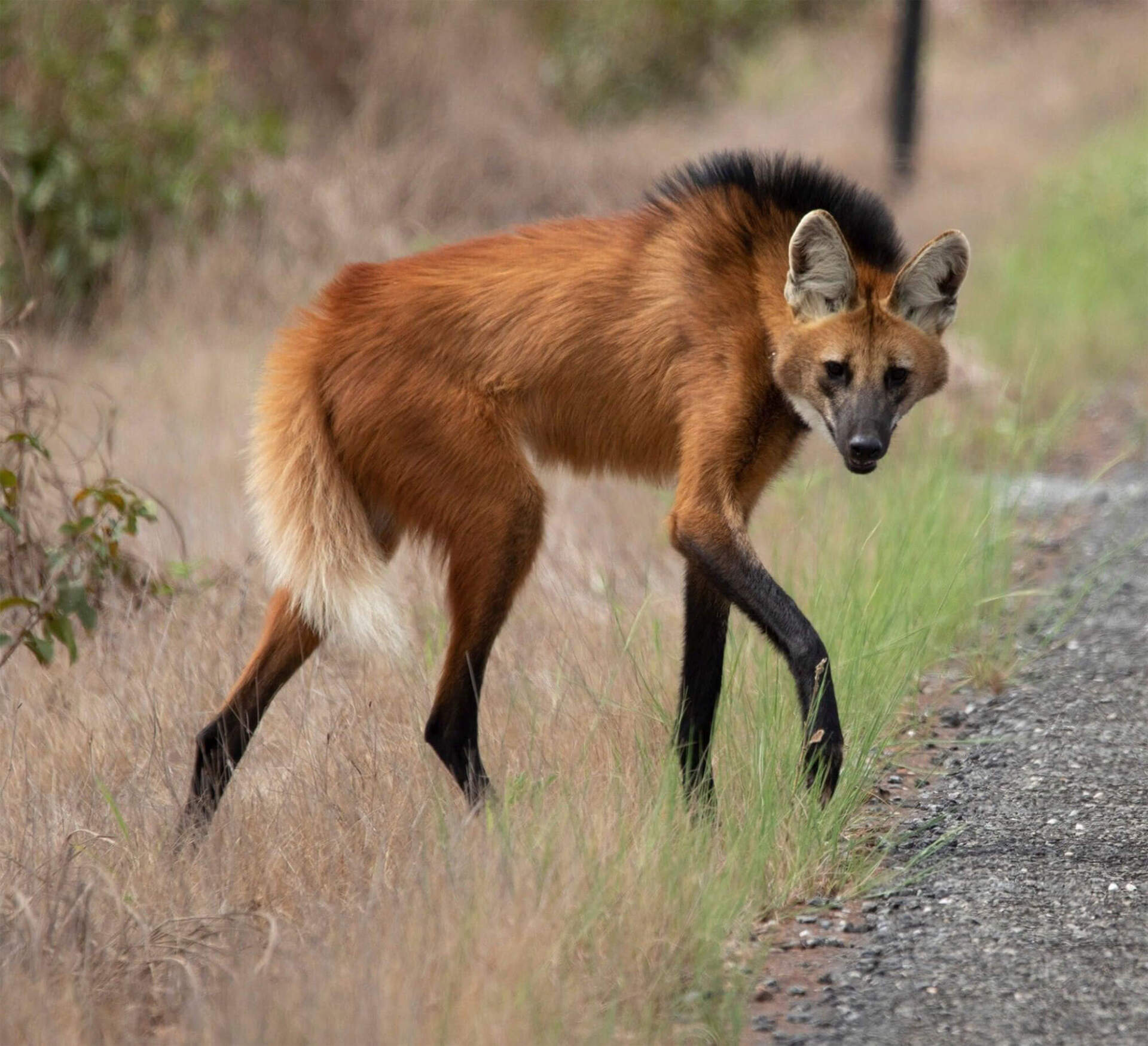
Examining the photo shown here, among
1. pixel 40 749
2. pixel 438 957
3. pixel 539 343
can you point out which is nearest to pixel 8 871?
pixel 40 749

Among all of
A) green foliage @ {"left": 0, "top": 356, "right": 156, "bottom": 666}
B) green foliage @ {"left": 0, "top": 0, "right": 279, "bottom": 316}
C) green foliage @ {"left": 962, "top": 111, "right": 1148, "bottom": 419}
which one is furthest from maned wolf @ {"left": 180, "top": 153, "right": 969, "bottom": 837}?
green foliage @ {"left": 0, "top": 0, "right": 279, "bottom": 316}

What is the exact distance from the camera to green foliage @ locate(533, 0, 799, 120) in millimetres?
14695

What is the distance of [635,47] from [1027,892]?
1365cm

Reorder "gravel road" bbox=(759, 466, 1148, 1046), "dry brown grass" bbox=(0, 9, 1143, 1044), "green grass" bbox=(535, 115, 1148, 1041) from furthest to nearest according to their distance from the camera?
1. "green grass" bbox=(535, 115, 1148, 1041)
2. "gravel road" bbox=(759, 466, 1148, 1046)
3. "dry brown grass" bbox=(0, 9, 1143, 1044)

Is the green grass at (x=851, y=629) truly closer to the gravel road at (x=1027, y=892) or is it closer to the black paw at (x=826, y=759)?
the black paw at (x=826, y=759)

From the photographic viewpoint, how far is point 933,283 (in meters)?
3.26

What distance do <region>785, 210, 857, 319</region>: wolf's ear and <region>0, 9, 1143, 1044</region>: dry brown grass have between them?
0.73 meters

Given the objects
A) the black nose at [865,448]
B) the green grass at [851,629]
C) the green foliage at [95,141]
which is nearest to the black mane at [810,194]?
the black nose at [865,448]

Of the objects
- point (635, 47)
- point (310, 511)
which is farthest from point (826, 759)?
point (635, 47)

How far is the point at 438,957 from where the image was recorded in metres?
2.29

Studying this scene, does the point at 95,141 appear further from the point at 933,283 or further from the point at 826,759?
the point at 826,759

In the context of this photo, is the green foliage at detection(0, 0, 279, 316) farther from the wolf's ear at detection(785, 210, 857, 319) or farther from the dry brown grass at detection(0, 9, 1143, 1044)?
the wolf's ear at detection(785, 210, 857, 319)

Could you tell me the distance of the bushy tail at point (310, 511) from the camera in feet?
10.6

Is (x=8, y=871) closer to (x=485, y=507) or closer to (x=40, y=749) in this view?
(x=40, y=749)
